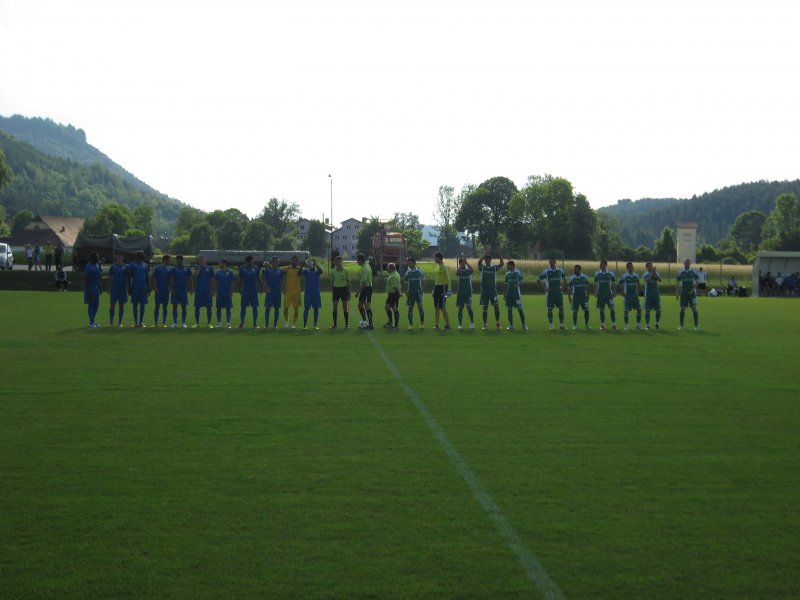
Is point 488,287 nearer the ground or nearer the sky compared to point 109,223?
nearer the ground

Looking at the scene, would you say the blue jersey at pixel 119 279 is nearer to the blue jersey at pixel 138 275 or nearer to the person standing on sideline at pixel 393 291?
the blue jersey at pixel 138 275

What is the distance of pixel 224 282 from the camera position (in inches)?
862

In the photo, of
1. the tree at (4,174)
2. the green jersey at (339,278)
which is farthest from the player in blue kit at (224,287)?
the tree at (4,174)

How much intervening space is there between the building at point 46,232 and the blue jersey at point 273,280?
123868 mm

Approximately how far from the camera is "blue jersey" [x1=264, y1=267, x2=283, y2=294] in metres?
21.7

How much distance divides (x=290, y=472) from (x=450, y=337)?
13.0 m

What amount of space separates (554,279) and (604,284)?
1.66 m

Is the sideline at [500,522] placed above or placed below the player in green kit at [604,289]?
below

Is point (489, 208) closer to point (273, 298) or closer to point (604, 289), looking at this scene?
point (604, 289)

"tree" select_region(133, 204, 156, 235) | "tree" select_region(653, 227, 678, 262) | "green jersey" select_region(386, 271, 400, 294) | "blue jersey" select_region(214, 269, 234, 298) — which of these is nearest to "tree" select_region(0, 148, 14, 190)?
"tree" select_region(133, 204, 156, 235)

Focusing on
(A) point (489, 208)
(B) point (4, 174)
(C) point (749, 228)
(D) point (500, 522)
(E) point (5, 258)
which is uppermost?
(B) point (4, 174)

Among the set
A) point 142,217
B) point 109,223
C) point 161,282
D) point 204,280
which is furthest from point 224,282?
point 142,217

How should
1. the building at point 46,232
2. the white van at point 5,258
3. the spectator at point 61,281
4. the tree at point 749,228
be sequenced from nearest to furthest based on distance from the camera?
1. the spectator at point 61,281
2. the white van at point 5,258
3. the building at point 46,232
4. the tree at point 749,228

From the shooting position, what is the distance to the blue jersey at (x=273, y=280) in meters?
21.7
